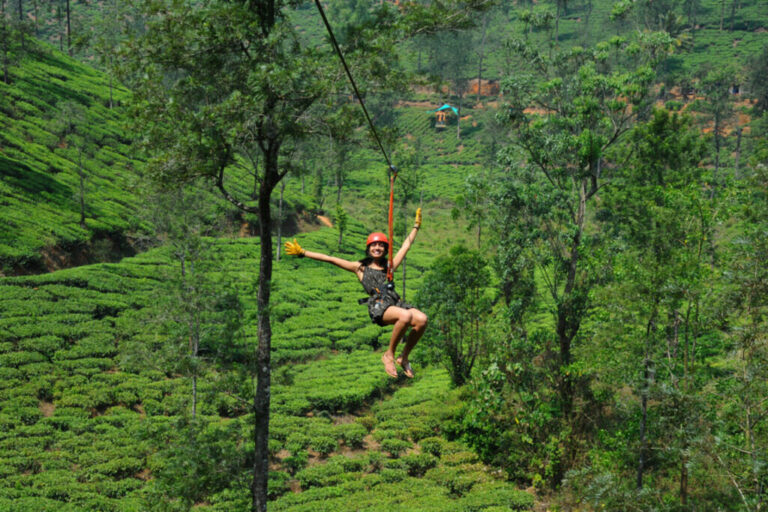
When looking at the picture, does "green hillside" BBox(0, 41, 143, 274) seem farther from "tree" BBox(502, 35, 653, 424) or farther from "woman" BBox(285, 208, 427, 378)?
"woman" BBox(285, 208, 427, 378)

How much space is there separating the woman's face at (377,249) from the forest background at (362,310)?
104 inches

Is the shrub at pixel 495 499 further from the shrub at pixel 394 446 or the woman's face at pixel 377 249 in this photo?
the woman's face at pixel 377 249

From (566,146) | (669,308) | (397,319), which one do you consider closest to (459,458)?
(669,308)

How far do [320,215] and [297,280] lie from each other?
1738 cm

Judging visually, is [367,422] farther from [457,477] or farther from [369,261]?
[369,261]

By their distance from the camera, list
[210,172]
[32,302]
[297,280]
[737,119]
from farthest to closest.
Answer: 1. [737,119]
2. [297,280]
3. [32,302]
4. [210,172]

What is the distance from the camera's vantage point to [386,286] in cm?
723

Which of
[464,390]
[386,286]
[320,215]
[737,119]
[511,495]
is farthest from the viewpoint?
[737,119]

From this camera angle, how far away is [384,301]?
706 cm

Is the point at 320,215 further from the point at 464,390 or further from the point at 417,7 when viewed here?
the point at 417,7

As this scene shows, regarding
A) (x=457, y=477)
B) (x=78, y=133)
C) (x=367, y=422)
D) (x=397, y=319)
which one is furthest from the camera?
(x=78, y=133)

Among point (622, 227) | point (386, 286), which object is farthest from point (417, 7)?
point (622, 227)

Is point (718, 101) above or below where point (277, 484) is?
above

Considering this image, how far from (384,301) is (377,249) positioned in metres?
0.82
